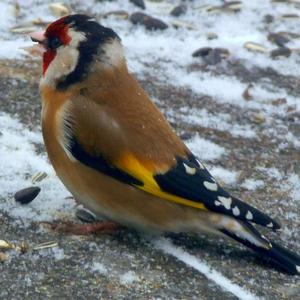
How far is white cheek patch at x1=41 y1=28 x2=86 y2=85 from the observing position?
470 cm

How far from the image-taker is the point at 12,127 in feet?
18.3

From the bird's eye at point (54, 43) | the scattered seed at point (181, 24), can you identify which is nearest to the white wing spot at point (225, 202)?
the bird's eye at point (54, 43)

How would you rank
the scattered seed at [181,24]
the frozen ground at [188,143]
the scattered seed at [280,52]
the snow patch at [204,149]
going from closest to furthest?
1. the frozen ground at [188,143]
2. the snow patch at [204,149]
3. the scattered seed at [280,52]
4. the scattered seed at [181,24]

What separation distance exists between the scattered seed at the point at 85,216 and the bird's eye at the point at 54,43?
0.85m

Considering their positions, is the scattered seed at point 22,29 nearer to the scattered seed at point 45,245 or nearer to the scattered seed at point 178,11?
the scattered seed at point 178,11

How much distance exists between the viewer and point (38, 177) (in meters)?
5.14

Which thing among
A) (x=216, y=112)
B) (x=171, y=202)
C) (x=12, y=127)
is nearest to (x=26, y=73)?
(x=12, y=127)

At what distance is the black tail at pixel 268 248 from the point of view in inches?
180

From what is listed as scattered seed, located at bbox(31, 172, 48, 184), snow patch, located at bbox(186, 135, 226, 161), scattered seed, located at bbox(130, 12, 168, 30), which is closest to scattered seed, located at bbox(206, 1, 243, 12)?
scattered seed, located at bbox(130, 12, 168, 30)

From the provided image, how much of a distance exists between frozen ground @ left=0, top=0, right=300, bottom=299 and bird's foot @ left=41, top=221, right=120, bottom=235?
47mm

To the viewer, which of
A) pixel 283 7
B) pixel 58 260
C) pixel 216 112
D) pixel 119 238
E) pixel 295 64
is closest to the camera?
pixel 58 260

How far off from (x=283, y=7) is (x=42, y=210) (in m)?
3.65

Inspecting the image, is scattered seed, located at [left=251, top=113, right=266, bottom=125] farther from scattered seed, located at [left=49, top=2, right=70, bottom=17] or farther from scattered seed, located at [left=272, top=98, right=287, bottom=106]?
scattered seed, located at [left=49, top=2, right=70, bottom=17]

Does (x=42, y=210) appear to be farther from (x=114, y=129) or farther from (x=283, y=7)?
(x=283, y=7)
